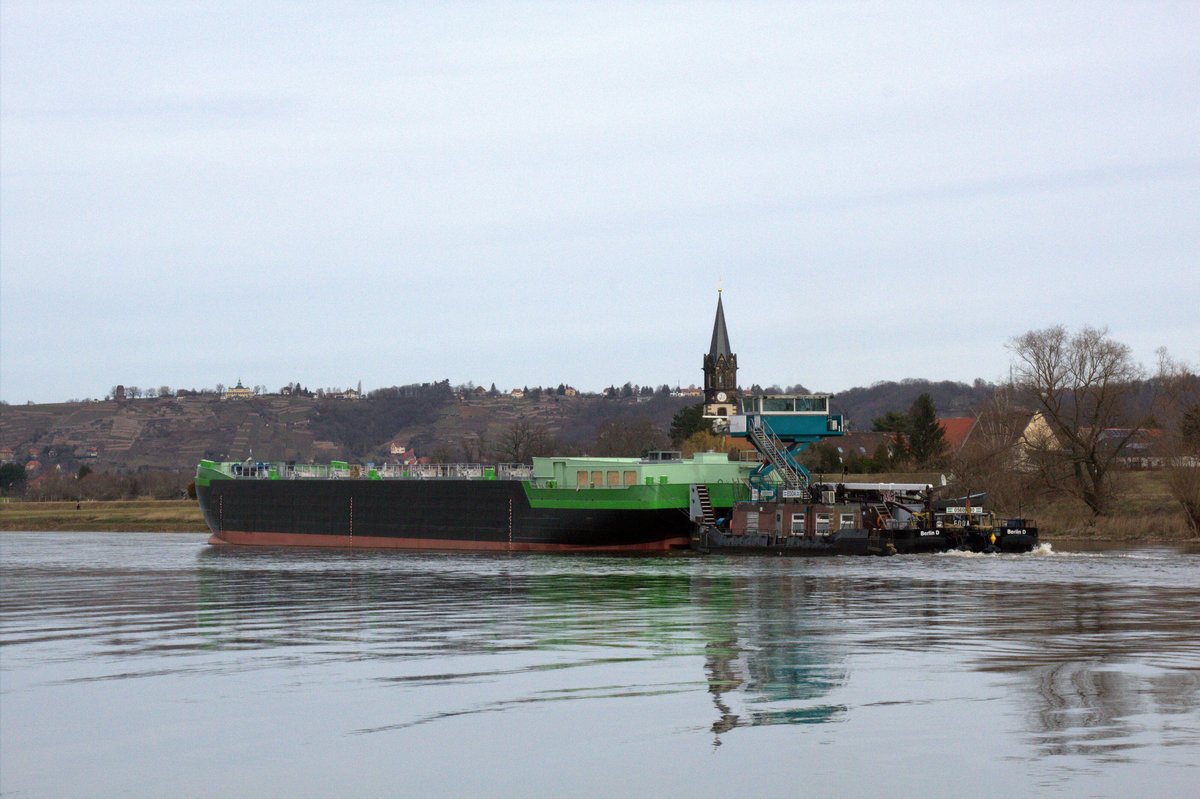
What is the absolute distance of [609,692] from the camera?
63.7ft

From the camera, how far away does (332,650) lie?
80.6ft

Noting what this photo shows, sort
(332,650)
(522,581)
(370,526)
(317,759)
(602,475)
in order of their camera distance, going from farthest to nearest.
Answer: (370,526) < (602,475) < (522,581) < (332,650) < (317,759)

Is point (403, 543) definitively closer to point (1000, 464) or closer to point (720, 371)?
point (1000, 464)

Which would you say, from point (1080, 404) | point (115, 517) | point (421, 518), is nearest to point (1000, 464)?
point (1080, 404)

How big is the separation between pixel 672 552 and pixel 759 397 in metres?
7.72

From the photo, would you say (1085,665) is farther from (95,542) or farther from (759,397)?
(95,542)

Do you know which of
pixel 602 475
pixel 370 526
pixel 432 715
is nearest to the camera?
pixel 432 715

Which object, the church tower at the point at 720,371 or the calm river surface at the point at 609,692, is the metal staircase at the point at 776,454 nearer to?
the calm river surface at the point at 609,692

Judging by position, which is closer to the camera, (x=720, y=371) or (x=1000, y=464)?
(x=1000, y=464)

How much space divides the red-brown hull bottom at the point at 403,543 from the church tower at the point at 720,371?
286 feet

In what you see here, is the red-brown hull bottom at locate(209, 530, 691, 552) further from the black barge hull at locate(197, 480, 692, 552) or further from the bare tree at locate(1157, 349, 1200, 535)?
the bare tree at locate(1157, 349, 1200, 535)

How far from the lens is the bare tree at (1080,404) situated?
7450 cm

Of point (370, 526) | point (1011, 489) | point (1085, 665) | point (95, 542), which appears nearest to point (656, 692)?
point (1085, 665)

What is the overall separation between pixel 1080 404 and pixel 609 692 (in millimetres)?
63658
